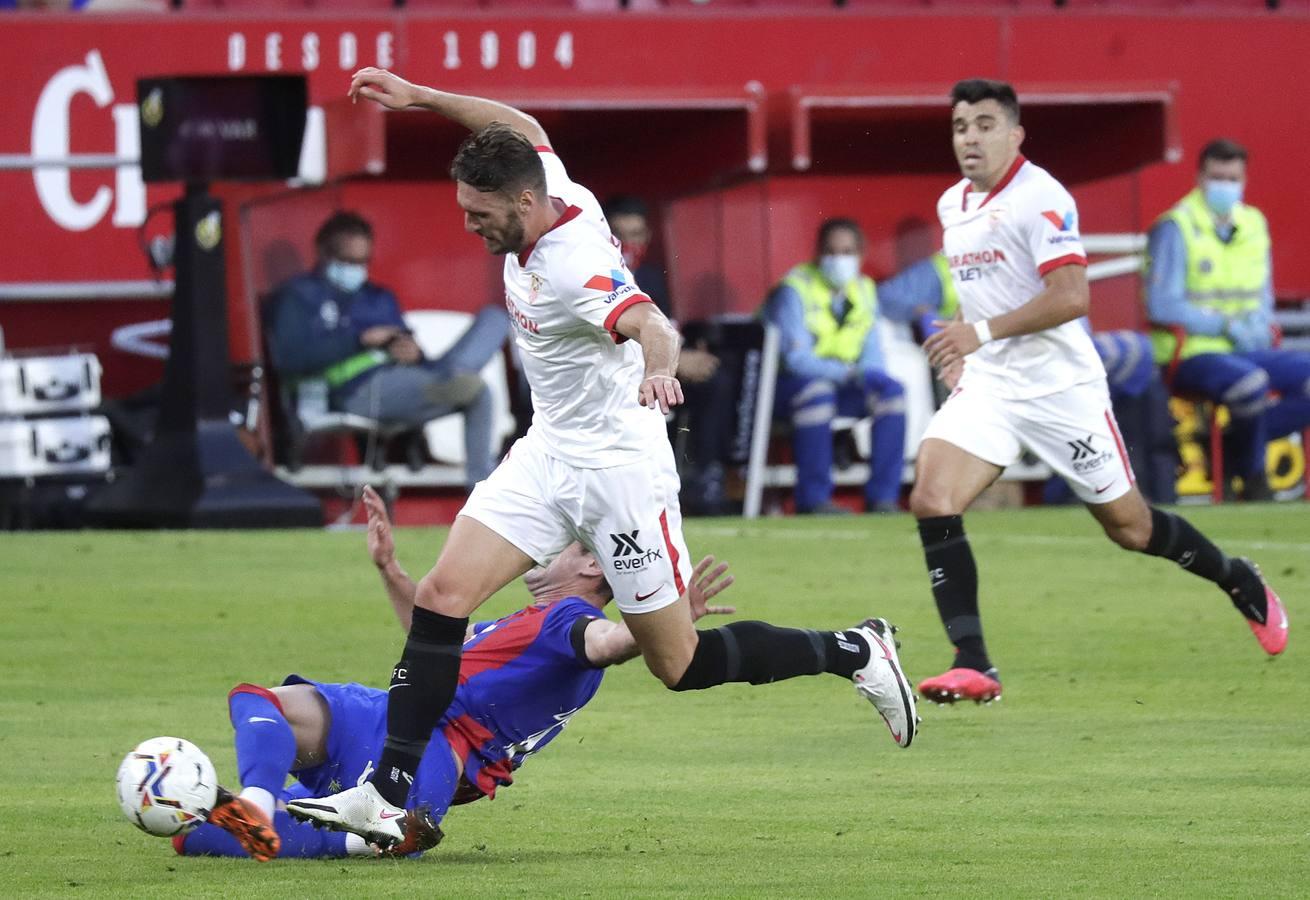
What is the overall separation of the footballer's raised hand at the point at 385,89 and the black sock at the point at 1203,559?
326cm

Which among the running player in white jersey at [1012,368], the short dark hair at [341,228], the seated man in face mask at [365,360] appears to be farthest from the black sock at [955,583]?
the short dark hair at [341,228]

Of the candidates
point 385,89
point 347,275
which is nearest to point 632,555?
point 385,89

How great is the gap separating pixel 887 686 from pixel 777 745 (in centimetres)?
104

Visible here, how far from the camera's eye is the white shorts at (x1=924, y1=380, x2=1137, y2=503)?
8.68 meters

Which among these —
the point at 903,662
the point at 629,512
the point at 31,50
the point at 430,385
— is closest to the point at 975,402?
the point at 903,662

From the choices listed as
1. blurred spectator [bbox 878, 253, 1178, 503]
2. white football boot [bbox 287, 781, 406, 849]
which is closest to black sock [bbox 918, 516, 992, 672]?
white football boot [bbox 287, 781, 406, 849]

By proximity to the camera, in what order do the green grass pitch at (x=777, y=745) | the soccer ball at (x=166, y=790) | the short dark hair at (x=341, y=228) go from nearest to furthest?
1. the soccer ball at (x=166, y=790)
2. the green grass pitch at (x=777, y=745)
3. the short dark hair at (x=341, y=228)

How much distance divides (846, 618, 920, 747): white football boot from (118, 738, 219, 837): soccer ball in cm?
193

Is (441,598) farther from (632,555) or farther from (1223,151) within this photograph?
(1223,151)

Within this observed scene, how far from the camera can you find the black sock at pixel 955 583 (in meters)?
8.23

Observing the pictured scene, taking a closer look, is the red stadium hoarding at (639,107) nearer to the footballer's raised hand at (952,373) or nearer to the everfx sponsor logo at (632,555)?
the footballer's raised hand at (952,373)

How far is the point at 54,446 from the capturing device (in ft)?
50.7

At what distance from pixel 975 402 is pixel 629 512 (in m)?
2.94

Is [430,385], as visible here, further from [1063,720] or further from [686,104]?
[1063,720]
